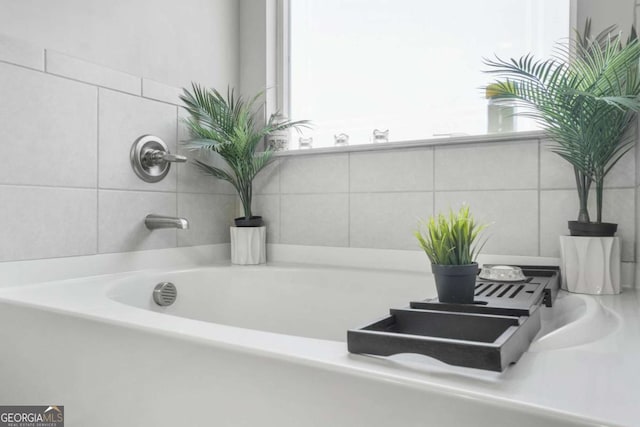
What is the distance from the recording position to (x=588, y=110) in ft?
3.78

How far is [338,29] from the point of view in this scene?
2.03 meters

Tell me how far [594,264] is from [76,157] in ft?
5.24

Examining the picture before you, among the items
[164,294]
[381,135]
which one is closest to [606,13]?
[381,135]

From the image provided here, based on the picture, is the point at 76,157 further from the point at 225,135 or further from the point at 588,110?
the point at 588,110

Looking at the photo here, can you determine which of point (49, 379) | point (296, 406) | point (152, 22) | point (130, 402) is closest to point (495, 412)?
point (296, 406)

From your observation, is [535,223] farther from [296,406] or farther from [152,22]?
[152,22]

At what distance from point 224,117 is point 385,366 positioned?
142 cm

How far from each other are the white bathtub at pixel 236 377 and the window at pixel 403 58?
3.77 ft

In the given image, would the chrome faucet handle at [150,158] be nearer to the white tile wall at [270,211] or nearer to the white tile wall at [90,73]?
the white tile wall at [90,73]

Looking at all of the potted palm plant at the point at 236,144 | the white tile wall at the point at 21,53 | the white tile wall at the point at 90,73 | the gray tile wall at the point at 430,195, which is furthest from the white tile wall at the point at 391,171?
the white tile wall at the point at 21,53

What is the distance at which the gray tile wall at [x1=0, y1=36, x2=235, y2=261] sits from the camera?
51.9 inches

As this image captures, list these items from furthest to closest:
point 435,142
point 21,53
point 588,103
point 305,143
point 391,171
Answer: point 305,143 < point 391,171 < point 435,142 < point 21,53 < point 588,103

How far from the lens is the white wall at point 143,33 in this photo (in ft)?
4.56

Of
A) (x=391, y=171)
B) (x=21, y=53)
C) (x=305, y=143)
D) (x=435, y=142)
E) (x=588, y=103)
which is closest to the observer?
(x=588, y=103)
